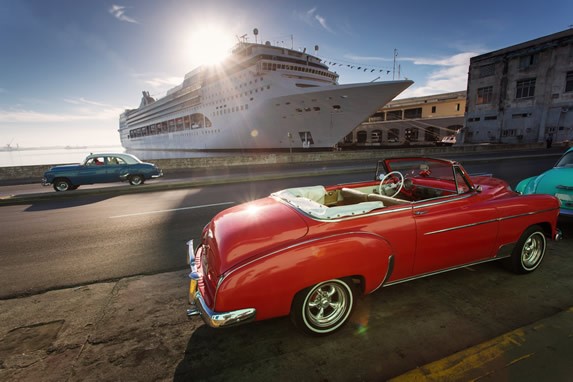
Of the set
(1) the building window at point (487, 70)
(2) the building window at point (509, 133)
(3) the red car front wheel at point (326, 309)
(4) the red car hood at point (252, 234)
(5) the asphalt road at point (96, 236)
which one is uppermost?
(1) the building window at point (487, 70)

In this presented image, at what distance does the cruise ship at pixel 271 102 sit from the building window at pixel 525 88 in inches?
1030

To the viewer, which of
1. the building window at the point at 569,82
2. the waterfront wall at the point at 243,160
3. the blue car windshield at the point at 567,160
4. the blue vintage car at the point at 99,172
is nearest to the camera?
the blue car windshield at the point at 567,160

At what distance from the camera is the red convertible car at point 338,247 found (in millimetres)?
2133

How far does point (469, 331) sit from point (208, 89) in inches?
1558

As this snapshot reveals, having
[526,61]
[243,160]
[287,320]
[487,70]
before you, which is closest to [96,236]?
[287,320]

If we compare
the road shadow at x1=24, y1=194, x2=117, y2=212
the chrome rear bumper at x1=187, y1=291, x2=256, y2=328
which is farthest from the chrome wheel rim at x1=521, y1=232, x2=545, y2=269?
the road shadow at x1=24, y1=194, x2=117, y2=212

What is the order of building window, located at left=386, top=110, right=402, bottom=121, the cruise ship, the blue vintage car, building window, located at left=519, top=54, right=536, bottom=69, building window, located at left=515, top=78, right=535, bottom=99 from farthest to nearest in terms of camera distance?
building window, located at left=386, top=110, right=402, bottom=121, building window, located at left=515, top=78, right=535, bottom=99, building window, located at left=519, top=54, right=536, bottom=69, the cruise ship, the blue vintage car

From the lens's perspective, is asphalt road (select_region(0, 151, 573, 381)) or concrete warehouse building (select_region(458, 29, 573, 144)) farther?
concrete warehouse building (select_region(458, 29, 573, 144))

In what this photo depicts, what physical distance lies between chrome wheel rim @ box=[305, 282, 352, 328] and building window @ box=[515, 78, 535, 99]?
162 ft

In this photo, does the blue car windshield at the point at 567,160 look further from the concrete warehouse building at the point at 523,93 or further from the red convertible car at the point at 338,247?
the concrete warehouse building at the point at 523,93

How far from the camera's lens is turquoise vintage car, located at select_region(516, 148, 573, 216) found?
4391 mm

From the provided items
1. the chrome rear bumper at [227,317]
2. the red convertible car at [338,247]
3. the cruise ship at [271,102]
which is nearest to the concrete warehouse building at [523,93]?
the cruise ship at [271,102]

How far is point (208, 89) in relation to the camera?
3712 centimetres

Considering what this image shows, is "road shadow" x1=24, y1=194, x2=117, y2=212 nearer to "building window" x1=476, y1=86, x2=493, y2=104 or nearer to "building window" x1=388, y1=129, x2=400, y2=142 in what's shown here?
"building window" x1=476, y1=86, x2=493, y2=104
